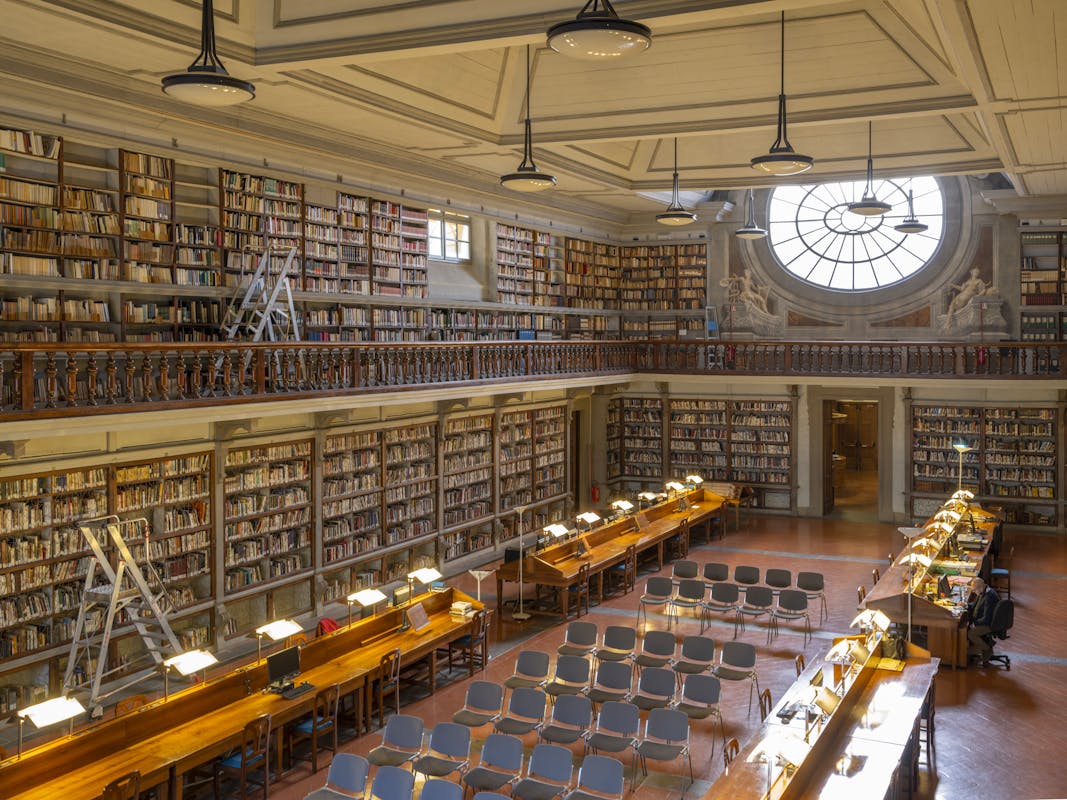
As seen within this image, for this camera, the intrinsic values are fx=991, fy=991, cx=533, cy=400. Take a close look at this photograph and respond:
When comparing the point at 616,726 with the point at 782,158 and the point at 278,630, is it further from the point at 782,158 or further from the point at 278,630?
the point at 782,158

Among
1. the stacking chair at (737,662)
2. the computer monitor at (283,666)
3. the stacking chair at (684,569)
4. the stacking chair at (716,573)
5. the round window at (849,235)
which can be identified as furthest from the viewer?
the round window at (849,235)

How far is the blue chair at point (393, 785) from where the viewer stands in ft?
20.5

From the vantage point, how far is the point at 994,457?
1705 cm

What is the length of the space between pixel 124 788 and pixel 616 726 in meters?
3.39

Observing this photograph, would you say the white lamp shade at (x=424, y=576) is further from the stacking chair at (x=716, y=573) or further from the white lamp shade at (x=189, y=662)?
the stacking chair at (x=716, y=573)

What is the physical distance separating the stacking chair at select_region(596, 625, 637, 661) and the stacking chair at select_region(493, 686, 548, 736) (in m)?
1.84

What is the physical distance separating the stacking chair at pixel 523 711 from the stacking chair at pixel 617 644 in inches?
72.4

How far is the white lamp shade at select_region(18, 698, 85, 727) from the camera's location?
633cm

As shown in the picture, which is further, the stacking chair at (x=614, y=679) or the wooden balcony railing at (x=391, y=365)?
the stacking chair at (x=614, y=679)

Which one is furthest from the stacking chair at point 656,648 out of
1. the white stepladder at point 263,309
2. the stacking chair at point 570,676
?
the white stepladder at point 263,309

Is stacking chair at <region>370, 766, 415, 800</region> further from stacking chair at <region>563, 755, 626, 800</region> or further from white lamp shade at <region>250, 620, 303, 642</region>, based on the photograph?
white lamp shade at <region>250, 620, 303, 642</region>

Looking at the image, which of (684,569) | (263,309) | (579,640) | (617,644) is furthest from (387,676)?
(684,569)

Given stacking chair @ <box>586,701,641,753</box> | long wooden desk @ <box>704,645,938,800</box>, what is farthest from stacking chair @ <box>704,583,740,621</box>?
stacking chair @ <box>586,701,641,753</box>

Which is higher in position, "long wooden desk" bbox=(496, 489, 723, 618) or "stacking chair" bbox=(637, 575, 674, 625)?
"long wooden desk" bbox=(496, 489, 723, 618)
